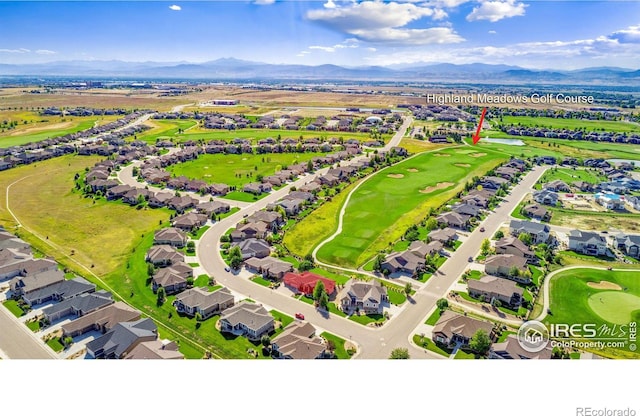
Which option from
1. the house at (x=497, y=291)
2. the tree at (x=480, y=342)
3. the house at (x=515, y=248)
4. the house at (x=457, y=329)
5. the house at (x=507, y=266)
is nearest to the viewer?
the tree at (x=480, y=342)

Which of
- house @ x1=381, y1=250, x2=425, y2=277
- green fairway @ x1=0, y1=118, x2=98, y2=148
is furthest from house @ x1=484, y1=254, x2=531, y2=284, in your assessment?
green fairway @ x1=0, y1=118, x2=98, y2=148

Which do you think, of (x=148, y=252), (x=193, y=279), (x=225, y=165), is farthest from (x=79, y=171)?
(x=193, y=279)

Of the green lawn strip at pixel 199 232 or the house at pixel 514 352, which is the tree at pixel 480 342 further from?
the green lawn strip at pixel 199 232

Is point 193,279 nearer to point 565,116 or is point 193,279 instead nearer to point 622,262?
point 622,262

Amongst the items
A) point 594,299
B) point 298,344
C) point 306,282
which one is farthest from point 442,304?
point 594,299

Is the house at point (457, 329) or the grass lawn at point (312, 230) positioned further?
the grass lawn at point (312, 230)

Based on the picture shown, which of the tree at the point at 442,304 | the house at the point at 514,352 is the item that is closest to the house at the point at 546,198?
the tree at the point at 442,304

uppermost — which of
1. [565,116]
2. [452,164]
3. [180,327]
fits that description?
[565,116]

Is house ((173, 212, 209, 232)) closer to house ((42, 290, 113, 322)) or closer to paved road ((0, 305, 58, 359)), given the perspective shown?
house ((42, 290, 113, 322))
